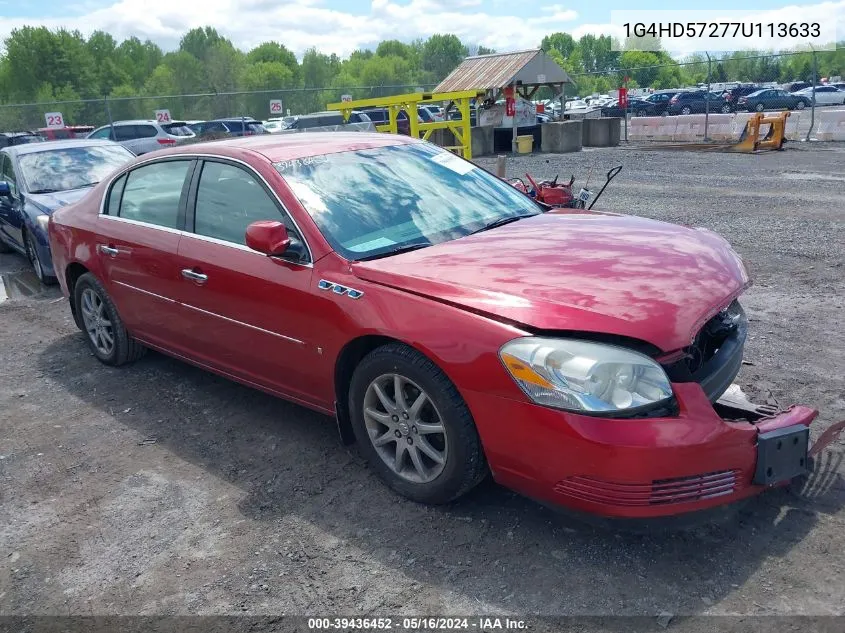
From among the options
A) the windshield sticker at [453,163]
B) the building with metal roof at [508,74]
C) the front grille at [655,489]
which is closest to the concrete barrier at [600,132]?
the building with metal roof at [508,74]

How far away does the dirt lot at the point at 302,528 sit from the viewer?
9.26ft

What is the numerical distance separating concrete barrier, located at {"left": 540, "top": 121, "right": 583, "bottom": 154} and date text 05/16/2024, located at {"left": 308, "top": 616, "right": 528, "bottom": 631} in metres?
21.9

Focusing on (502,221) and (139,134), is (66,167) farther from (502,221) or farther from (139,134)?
(139,134)

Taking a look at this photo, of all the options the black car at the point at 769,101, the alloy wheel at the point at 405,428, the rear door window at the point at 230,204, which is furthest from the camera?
the black car at the point at 769,101

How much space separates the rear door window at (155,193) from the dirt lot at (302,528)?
1154 millimetres

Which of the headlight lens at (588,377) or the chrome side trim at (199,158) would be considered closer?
the headlight lens at (588,377)

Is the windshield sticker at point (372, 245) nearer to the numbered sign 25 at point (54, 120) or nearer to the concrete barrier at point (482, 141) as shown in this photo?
the concrete barrier at point (482, 141)

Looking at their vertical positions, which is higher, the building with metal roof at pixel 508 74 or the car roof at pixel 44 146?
the building with metal roof at pixel 508 74

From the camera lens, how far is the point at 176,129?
25750 millimetres

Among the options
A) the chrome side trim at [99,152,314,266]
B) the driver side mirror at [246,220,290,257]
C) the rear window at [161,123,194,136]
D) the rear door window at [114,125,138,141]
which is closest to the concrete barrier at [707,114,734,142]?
the rear window at [161,123,194,136]

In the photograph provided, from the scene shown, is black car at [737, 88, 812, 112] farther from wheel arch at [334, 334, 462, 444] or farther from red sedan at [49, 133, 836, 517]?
wheel arch at [334, 334, 462, 444]

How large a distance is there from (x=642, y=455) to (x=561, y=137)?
2176 centimetres

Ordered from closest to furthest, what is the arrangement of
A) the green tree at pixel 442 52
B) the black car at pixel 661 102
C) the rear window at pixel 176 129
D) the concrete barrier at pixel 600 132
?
1. the concrete barrier at pixel 600 132
2. the rear window at pixel 176 129
3. the black car at pixel 661 102
4. the green tree at pixel 442 52

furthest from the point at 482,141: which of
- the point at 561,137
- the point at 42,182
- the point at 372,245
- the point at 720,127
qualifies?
the point at 372,245
